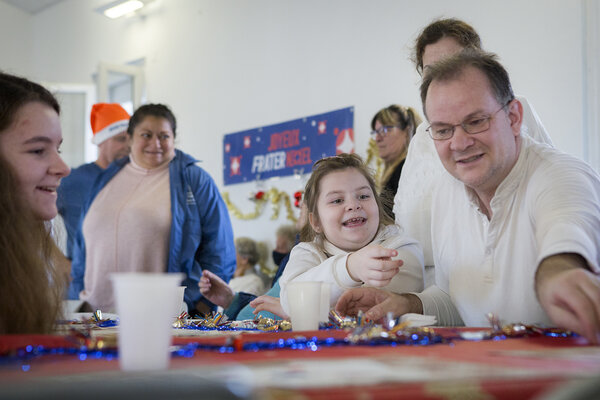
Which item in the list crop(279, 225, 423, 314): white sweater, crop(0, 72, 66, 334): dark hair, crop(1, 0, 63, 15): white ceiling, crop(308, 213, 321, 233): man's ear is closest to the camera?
crop(0, 72, 66, 334): dark hair

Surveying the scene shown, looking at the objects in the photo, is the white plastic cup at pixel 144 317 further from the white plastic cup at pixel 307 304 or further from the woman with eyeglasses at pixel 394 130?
the woman with eyeglasses at pixel 394 130

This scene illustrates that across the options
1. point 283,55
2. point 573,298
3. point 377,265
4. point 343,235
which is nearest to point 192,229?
point 343,235

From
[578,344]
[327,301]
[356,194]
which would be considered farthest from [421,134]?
[578,344]

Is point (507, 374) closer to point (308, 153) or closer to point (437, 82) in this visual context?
point (437, 82)

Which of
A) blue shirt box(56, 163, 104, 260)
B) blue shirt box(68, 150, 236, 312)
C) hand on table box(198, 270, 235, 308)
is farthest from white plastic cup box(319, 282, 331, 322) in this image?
blue shirt box(56, 163, 104, 260)

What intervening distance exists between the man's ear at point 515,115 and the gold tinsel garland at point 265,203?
4.03 meters

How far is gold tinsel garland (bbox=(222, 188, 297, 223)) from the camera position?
555 cm

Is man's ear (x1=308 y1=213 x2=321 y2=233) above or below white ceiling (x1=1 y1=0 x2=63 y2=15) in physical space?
below

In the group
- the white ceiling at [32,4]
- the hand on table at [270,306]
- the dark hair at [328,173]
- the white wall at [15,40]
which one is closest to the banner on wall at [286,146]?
the dark hair at [328,173]

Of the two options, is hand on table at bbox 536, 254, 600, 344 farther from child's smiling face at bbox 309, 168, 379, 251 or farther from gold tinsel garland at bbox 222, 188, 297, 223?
gold tinsel garland at bbox 222, 188, 297, 223

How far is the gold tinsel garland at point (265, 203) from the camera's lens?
5.55 m

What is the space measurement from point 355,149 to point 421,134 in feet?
8.67

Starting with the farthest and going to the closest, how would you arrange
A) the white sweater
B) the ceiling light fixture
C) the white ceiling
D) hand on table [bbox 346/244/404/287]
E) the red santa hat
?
the white ceiling → the ceiling light fixture → the red santa hat → the white sweater → hand on table [bbox 346/244/404/287]

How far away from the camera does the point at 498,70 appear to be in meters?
1.51
